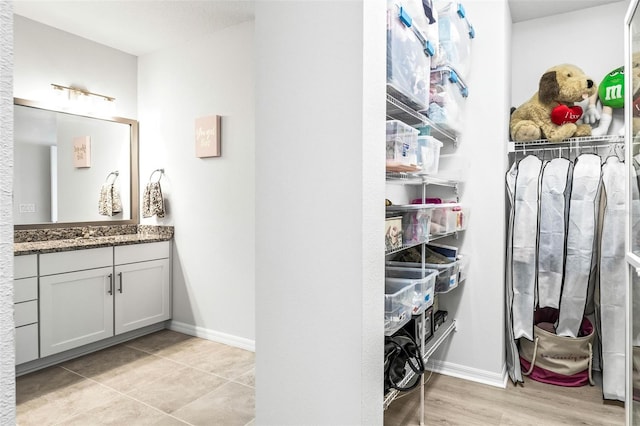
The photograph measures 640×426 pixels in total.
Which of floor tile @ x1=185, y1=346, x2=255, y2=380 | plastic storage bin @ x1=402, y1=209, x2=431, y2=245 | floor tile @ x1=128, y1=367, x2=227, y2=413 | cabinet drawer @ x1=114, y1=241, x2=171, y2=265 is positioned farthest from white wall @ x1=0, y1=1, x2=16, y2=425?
cabinet drawer @ x1=114, y1=241, x2=171, y2=265

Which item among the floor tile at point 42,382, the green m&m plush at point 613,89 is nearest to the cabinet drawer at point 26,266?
the floor tile at point 42,382

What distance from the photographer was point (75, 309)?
281cm

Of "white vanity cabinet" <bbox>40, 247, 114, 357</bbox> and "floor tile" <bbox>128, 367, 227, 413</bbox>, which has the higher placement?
"white vanity cabinet" <bbox>40, 247, 114, 357</bbox>

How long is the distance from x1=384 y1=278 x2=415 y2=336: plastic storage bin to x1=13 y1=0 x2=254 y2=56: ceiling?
→ 230cm

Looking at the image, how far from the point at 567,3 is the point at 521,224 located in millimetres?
1572

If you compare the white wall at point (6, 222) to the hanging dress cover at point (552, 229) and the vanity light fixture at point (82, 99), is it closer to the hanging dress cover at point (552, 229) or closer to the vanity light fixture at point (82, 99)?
the hanging dress cover at point (552, 229)

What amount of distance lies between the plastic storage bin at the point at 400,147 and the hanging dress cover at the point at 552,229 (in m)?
1.40

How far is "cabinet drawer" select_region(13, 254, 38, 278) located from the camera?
2480 millimetres

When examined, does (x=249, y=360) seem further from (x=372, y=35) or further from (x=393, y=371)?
(x=372, y=35)

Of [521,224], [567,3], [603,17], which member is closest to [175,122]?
[521,224]

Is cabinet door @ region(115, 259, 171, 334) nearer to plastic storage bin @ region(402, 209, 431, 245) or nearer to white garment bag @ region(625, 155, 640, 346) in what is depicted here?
plastic storage bin @ region(402, 209, 431, 245)

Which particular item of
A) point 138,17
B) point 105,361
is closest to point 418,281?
point 105,361

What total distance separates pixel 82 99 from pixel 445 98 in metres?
3.01

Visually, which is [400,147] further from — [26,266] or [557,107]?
[26,266]
